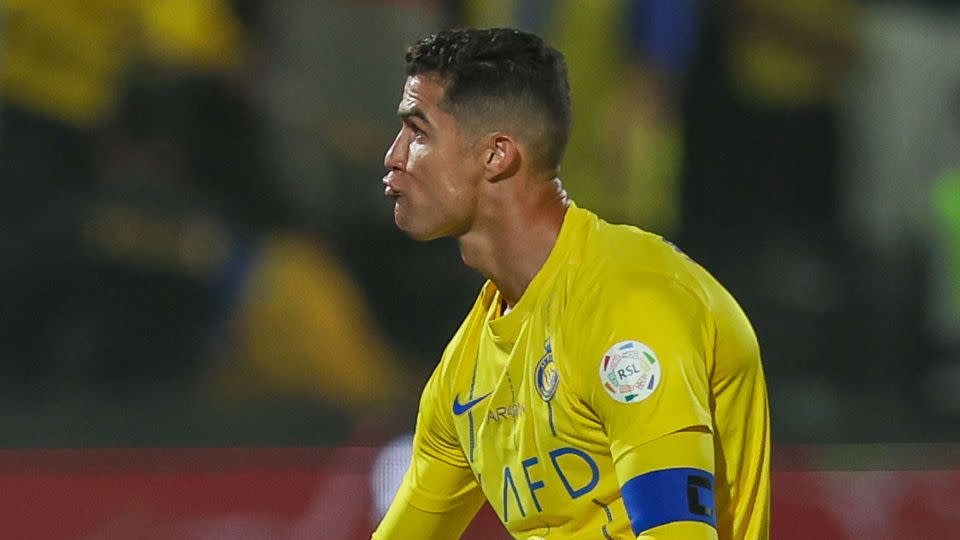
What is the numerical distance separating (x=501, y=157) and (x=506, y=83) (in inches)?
4.5

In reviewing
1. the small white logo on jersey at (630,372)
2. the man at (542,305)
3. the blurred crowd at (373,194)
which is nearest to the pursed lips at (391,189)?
the man at (542,305)

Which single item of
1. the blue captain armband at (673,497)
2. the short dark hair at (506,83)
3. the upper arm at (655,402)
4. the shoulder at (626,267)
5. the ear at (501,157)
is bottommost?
the blue captain armband at (673,497)

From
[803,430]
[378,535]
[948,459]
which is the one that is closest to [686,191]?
[803,430]

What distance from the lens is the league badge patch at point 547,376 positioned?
Result: 2.46 metres

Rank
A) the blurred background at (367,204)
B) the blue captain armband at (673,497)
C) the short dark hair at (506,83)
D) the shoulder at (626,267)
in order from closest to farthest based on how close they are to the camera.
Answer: the blue captain armband at (673,497), the shoulder at (626,267), the short dark hair at (506,83), the blurred background at (367,204)

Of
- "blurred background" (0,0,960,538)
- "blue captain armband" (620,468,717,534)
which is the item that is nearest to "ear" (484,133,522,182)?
"blue captain armband" (620,468,717,534)

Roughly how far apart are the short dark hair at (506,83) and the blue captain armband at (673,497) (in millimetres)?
598

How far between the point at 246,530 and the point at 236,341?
1.15m

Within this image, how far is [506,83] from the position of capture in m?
2.58

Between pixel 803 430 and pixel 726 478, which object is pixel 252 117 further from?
pixel 726 478

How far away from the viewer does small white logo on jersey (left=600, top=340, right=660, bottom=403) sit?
7.38ft

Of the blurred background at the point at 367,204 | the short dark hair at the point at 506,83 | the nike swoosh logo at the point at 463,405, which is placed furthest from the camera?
the blurred background at the point at 367,204

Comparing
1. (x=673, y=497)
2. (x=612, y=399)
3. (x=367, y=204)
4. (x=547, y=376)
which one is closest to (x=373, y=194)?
(x=367, y=204)

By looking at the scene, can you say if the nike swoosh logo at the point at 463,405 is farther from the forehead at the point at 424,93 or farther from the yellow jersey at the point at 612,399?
the forehead at the point at 424,93
